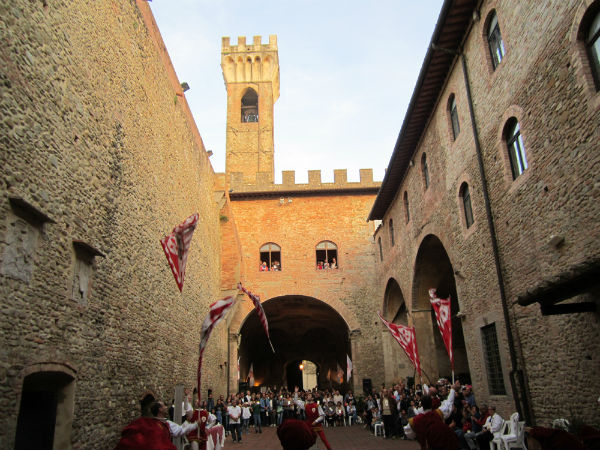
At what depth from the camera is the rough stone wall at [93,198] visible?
22.4 feet

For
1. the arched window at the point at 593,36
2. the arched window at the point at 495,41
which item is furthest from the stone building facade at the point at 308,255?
the arched window at the point at 593,36

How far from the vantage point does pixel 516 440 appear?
9086mm

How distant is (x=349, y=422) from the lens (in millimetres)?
22609

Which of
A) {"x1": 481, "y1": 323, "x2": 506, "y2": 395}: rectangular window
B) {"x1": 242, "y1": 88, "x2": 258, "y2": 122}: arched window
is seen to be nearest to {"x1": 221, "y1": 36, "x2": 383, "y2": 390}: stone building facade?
{"x1": 481, "y1": 323, "x2": 506, "y2": 395}: rectangular window

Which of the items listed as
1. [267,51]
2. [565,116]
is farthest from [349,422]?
[267,51]

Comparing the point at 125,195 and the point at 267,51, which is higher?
the point at 267,51

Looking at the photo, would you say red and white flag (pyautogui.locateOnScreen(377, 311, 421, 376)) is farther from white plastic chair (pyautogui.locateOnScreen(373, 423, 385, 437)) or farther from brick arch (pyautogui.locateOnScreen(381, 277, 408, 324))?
brick arch (pyautogui.locateOnScreen(381, 277, 408, 324))

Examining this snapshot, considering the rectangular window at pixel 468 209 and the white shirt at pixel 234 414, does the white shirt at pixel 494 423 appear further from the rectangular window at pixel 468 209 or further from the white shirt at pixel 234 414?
the white shirt at pixel 234 414

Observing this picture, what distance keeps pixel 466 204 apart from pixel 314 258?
1384cm

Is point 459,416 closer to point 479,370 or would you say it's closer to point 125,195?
point 479,370

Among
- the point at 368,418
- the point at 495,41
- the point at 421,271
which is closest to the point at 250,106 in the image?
the point at 421,271

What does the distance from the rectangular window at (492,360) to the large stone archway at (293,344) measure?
1695 centimetres

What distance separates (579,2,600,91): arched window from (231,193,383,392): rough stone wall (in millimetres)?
19124

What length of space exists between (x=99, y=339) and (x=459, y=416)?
8080 mm
